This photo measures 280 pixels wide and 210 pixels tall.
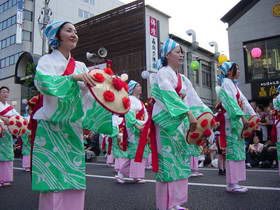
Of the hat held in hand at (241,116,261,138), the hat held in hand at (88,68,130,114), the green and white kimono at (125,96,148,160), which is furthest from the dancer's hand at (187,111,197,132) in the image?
the green and white kimono at (125,96,148,160)

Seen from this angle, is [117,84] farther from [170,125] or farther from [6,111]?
[6,111]

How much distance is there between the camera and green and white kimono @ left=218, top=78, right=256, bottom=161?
462 centimetres

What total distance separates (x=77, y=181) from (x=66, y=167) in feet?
0.49

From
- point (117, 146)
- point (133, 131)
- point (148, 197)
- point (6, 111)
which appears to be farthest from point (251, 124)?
point (6, 111)

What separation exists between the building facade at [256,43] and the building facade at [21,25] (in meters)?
18.4

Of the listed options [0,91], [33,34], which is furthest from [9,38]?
[0,91]

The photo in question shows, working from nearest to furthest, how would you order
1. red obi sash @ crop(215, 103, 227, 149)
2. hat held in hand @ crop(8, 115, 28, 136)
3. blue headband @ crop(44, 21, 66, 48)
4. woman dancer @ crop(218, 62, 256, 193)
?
blue headband @ crop(44, 21, 66, 48) → woman dancer @ crop(218, 62, 256, 193) → red obi sash @ crop(215, 103, 227, 149) → hat held in hand @ crop(8, 115, 28, 136)

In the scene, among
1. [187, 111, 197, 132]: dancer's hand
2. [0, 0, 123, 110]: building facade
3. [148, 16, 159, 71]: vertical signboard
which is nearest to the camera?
[187, 111, 197, 132]: dancer's hand

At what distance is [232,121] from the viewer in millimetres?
4762

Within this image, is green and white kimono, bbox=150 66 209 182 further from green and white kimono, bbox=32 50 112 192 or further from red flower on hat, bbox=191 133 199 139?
green and white kimono, bbox=32 50 112 192

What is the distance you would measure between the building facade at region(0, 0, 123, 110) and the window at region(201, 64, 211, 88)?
14.5m

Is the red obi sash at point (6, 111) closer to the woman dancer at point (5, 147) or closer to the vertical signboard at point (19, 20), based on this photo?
the woman dancer at point (5, 147)

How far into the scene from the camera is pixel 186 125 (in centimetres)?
355

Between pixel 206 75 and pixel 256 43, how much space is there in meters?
10.1
